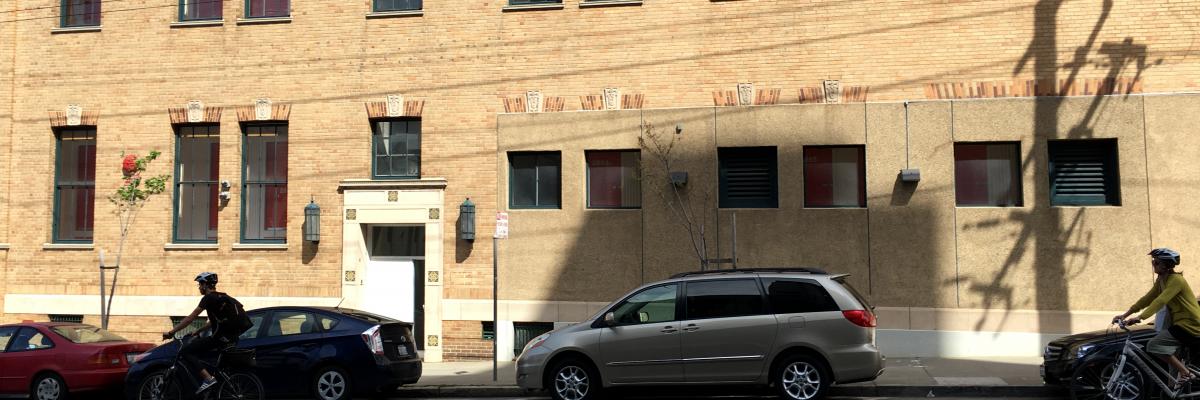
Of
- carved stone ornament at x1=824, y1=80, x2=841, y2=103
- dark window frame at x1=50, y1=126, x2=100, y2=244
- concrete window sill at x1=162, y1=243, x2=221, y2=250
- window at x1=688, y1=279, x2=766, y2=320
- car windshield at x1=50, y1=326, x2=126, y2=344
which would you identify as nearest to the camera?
window at x1=688, y1=279, x2=766, y2=320

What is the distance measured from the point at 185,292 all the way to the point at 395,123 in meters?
5.24

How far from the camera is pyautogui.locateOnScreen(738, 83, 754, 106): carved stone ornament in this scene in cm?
1594

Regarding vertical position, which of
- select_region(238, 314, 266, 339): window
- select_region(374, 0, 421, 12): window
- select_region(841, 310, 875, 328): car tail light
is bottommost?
select_region(238, 314, 266, 339): window

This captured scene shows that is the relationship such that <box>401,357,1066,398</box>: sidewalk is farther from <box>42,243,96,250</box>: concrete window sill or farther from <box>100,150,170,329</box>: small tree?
<box>42,243,96,250</box>: concrete window sill

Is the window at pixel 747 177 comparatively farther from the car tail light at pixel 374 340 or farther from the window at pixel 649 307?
the car tail light at pixel 374 340

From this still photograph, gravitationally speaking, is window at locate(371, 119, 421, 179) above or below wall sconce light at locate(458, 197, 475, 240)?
above

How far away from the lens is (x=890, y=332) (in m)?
15.2

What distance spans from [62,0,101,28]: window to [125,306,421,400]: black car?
9.61m

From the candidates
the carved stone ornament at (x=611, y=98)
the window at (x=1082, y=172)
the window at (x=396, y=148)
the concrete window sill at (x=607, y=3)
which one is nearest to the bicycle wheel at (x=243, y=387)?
the window at (x=396, y=148)

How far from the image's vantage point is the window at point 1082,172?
1497 cm

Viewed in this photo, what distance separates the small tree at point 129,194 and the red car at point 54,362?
11.2 ft

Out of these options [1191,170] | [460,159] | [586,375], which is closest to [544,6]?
[460,159]

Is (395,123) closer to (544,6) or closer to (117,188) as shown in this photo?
(544,6)

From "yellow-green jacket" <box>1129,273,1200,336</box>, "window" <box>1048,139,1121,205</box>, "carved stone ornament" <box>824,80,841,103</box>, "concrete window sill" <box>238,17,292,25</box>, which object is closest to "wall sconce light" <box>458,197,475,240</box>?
"concrete window sill" <box>238,17,292,25</box>
